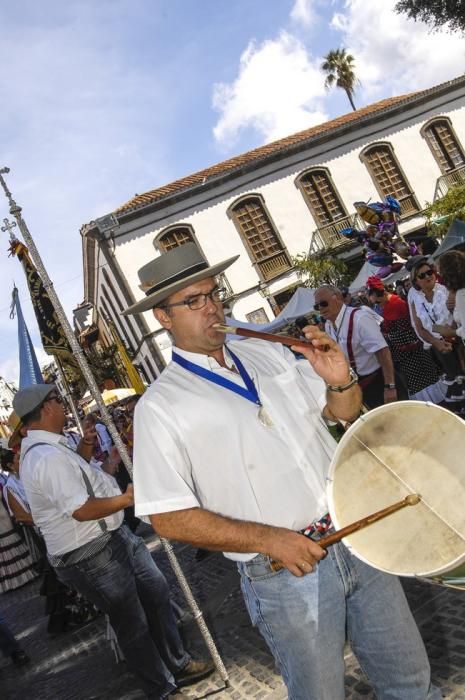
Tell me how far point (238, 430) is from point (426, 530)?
0.70 m

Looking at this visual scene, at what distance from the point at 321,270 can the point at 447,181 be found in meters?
8.46

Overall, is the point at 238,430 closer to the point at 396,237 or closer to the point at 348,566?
the point at 348,566

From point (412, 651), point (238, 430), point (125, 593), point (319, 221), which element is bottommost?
point (412, 651)

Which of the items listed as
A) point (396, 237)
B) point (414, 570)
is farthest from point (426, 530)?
point (396, 237)

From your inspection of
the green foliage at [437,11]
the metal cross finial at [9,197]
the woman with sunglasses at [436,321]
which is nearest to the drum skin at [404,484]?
the metal cross finial at [9,197]

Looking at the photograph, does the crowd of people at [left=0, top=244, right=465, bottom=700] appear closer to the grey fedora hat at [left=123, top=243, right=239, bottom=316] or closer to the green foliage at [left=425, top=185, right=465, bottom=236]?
the grey fedora hat at [left=123, top=243, right=239, bottom=316]

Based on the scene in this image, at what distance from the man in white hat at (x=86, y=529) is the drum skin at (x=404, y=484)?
1.67m

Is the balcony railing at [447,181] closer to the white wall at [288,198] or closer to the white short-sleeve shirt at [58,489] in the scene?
the white wall at [288,198]

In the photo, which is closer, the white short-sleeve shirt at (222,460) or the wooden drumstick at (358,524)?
the wooden drumstick at (358,524)

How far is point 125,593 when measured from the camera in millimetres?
3303

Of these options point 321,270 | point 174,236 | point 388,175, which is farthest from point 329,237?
point 174,236

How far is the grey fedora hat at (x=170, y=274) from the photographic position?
6.95 feet

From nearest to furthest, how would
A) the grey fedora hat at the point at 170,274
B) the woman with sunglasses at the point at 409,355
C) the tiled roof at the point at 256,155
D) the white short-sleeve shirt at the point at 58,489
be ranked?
the grey fedora hat at the point at 170,274 < the white short-sleeve shirt at the point at 58,489 < the woman with sunglasses at the point at 409,355 < the tiled roof at the point at 256,155

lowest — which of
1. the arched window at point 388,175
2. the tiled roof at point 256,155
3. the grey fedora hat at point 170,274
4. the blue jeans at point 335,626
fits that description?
the blue jeans at point 335,626
